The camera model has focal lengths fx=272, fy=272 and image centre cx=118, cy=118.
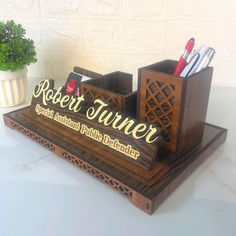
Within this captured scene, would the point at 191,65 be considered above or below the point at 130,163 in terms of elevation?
above

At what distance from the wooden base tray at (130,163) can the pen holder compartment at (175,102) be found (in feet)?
0.11

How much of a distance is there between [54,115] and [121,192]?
0.27m

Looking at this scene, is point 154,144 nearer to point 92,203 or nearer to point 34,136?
point 92,203

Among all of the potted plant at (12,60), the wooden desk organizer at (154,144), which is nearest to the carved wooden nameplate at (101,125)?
the wooden desk organizer at (154,144)

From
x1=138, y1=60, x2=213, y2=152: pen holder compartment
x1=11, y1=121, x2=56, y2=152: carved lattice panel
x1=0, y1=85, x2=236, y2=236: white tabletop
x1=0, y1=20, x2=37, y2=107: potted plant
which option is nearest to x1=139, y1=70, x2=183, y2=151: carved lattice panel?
x1=138, y1=60, x2=213, y2=152: pen holder compartment

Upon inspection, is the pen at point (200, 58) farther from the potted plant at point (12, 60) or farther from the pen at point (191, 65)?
the potted plant at point (12, 60)

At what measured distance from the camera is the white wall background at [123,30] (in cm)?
87

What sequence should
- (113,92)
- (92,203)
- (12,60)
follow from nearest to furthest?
1. (92,203)
2. (113,92)
3. (12,60)

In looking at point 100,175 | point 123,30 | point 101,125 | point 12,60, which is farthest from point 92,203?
point 123,30

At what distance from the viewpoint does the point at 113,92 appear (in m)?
0.58

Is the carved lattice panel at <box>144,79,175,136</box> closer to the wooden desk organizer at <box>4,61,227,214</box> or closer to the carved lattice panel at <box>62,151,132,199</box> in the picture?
the wooden desk organizer at <box>4,61,227,214</box>

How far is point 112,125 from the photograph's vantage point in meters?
0.52

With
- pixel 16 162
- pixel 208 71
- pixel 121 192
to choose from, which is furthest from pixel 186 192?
pixel 16 162

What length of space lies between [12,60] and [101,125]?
1.17 feet
